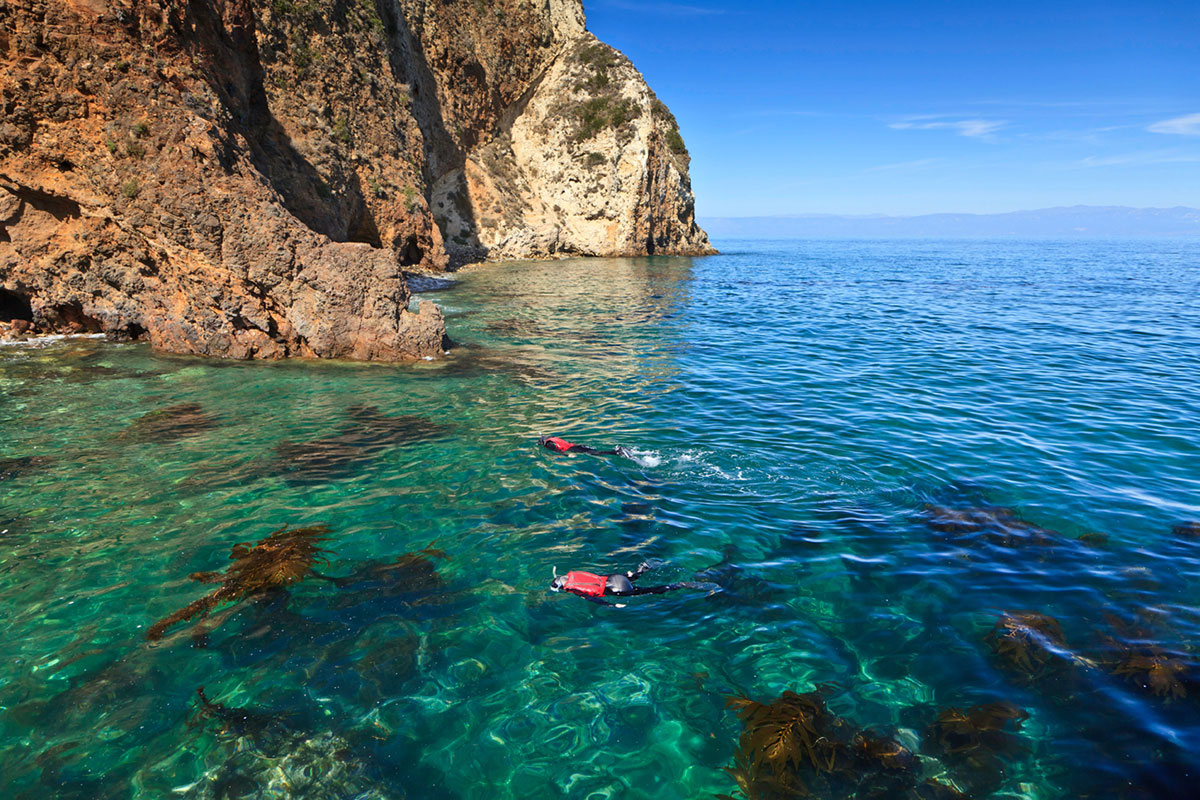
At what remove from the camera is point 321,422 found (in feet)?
39.6

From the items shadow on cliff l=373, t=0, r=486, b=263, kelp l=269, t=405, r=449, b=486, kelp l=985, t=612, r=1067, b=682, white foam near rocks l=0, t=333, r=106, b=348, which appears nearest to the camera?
kelp l=985, t=612, r=1067, b=682

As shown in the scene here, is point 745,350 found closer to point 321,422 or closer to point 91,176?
point 321,422

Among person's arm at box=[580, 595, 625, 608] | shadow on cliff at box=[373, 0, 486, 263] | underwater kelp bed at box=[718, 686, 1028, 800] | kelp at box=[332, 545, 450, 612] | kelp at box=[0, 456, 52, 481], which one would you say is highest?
shadow on cliff at box=[373, 0, 486, 263]

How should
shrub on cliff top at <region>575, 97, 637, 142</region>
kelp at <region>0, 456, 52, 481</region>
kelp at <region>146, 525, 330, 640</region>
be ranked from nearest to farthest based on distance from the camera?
kelp at <region>146, 525, 330, 640</region> → kelp at <region>0, 456, 52, 481</region> → shrub on cliff top at <region>575, 97, 637, 142</region>

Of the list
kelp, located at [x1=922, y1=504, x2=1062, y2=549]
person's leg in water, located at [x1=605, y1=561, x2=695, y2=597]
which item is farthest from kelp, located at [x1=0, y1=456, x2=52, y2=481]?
kelp, located at [x1=922, y1=504, x2=1062, y2=549]

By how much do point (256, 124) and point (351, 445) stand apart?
17569 millimetres

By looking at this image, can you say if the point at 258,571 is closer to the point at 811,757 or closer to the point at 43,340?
the point at 811,757

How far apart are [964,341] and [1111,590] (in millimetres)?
16426

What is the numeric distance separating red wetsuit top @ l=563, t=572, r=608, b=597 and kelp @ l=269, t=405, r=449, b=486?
15.2ft

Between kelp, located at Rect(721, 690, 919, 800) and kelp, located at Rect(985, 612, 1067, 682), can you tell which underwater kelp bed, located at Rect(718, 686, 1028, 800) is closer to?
kelp, located at Rect(721, 690, 919, 800)

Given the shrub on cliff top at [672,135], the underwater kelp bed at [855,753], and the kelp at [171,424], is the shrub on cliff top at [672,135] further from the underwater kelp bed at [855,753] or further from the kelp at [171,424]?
the underwater kelp bed at [855,753]

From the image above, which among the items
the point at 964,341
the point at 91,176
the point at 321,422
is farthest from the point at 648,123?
the point at 321,422

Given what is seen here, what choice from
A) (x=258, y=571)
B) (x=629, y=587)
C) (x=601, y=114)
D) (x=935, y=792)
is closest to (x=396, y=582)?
(x=258, y=571)

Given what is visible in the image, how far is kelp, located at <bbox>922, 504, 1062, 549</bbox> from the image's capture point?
314 inches
